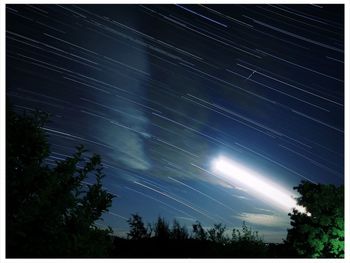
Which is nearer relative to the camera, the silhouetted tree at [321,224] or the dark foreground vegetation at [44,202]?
the dark foreground vegetation at [44,202]

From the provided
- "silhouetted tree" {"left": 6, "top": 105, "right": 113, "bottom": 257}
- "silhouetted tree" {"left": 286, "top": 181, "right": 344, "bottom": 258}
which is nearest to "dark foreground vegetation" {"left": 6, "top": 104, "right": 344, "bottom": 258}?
"silhouetted tree" {"left": 6, "top": 105, "right": 113, "bottom": 257}

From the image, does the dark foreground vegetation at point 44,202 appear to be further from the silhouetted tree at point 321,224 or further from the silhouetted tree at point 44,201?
the silhouetted tree at point 321,224

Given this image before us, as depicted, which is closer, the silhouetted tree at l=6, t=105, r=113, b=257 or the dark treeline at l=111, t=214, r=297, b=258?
the silhouetted tree at l=6, t=105, r=113, b=257

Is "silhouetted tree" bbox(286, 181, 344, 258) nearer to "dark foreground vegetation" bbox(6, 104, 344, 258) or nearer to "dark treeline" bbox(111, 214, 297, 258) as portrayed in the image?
"dark treeline" bbox(111, 214, 297, 258)

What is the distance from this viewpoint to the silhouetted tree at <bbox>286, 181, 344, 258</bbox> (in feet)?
31.5

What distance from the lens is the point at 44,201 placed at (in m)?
4.05

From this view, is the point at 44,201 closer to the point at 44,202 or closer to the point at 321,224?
the point at 44,202

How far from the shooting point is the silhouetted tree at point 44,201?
4141mm

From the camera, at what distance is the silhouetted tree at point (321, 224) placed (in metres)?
9.60

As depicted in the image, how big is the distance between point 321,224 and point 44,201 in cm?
820

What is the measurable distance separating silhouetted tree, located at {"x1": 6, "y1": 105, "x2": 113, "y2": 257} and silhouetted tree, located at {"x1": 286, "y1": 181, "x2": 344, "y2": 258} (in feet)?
21.9

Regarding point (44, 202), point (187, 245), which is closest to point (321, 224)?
point (187, 245)

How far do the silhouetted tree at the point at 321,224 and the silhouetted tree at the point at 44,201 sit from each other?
21.9ft

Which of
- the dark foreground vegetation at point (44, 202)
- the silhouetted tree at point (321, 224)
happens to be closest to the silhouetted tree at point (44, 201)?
the dark foreground vegetation at point (44, 202)
